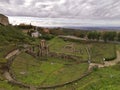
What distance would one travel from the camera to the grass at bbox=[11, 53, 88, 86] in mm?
44688

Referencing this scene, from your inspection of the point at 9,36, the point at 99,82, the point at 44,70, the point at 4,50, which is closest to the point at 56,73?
the point at 44,70

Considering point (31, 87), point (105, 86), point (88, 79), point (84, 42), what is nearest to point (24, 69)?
point (31, 87)

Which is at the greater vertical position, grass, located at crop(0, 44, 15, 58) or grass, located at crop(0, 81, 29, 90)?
grass, located at crop(0, 44, 15, 58)

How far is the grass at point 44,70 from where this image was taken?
147 ft

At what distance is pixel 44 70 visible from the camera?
51.4 meters

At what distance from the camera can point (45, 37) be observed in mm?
104688

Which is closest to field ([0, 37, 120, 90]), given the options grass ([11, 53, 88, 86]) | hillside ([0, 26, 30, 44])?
grass ([11, 53, 88, 86])

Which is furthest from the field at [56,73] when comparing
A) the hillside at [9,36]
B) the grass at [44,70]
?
the hillside at [9,36]

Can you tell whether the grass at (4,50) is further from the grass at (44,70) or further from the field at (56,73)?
the grass at (44,70)

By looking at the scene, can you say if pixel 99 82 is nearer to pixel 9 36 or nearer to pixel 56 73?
pixel 56 73

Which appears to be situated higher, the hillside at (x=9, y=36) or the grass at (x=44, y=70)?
the hillside at (x=9, y=36)

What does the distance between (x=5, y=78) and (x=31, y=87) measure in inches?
312

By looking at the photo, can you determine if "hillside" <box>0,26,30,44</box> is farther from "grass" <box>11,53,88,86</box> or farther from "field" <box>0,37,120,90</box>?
"grass" <box>11,53,88,86</box>

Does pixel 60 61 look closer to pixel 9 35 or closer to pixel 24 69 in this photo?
pixel 24 69
